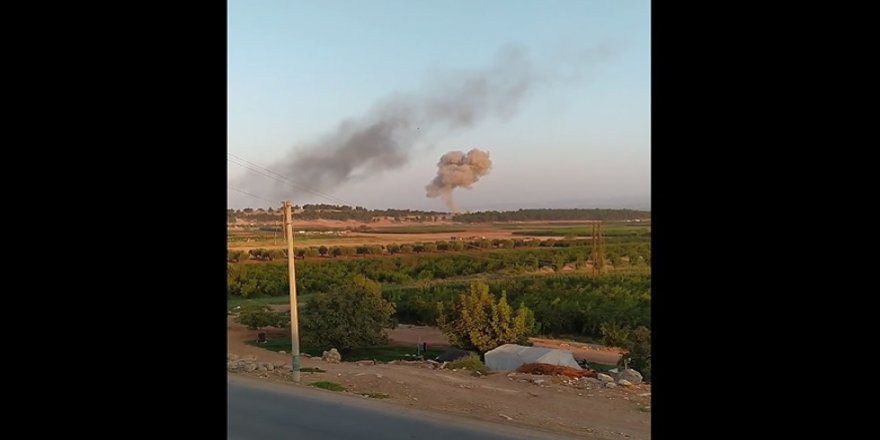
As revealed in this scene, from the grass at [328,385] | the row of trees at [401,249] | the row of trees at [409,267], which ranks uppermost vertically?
the row of trees at [401,249]

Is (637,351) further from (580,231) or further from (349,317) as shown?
(349,317)

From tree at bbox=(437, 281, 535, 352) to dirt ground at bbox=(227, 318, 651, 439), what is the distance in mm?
365

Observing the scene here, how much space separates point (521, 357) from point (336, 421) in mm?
2434

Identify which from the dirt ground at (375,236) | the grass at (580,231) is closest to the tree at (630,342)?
the grass at (580,231)

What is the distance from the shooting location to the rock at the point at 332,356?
7879 mm

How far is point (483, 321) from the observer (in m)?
7.75

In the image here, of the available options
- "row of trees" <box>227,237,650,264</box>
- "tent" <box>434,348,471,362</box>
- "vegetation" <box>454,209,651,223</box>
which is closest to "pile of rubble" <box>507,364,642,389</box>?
"tent" <box>434,348,471,362</box>

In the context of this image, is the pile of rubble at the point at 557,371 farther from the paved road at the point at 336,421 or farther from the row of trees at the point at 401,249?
the row of trees at the point at 401,249

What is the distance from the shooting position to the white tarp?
7.15 m

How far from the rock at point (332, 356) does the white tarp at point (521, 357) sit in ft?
5.98

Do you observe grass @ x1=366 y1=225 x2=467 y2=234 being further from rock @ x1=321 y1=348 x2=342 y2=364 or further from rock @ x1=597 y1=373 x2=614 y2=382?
rock @ x1=597 y1=373 x2=614 y2=382

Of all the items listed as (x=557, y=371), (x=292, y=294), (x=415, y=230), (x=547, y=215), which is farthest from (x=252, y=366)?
(x=547, y=215)
